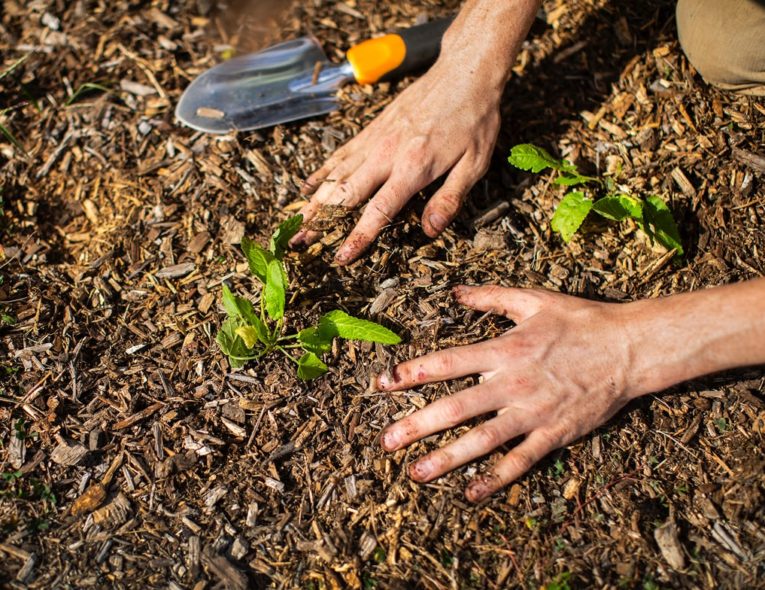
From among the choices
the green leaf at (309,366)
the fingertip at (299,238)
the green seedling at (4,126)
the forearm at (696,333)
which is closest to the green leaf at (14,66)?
the green seedling at (4,126)

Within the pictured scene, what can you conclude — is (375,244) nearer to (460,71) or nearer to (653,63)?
(460,71)

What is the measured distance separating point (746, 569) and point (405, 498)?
3.51 feet

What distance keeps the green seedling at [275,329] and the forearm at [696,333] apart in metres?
0.80

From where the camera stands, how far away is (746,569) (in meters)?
2.00

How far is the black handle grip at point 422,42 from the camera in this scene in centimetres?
281

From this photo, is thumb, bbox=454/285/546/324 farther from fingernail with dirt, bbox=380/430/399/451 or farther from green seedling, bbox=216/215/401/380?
fingernail with dirt, bbox=380/430/399/451

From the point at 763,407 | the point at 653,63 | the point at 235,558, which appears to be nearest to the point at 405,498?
the point at 235,558

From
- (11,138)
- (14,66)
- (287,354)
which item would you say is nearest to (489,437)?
(287,354)

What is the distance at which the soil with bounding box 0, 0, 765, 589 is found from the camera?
206 cm

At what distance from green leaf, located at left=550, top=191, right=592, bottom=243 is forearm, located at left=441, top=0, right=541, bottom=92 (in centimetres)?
54

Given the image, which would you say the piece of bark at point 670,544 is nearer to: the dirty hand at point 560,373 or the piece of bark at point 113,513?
the dirty hand at point 560,373

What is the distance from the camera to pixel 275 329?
232 cm

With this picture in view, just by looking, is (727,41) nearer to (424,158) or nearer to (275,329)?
(424,158)

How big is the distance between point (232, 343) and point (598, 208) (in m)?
1.42
